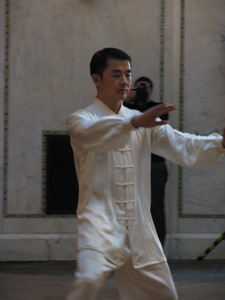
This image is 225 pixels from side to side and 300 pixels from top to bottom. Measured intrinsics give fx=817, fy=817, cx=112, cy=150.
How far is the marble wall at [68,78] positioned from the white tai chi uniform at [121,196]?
3998mm

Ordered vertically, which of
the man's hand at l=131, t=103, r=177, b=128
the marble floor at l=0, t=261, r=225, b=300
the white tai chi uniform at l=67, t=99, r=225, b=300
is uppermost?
the man's hand at l=131, t=103, r=177, b=128

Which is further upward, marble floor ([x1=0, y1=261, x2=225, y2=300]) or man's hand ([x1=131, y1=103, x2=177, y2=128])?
man's hand ([x1=131, y1=103, x2=177, y2=128])

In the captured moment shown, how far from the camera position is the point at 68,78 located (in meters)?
8.42

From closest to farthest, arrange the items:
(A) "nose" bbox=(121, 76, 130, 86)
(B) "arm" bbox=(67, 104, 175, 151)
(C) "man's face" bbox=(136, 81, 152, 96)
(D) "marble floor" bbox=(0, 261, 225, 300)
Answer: (B) "arm" bbox=(67, 104, 175, 151), (A) "nose" bbox=(121, 76, 130, 86), (D) "marble floor" bbox=(0, 261, 225, 300), (C) "man's face" bbox=(136, 81, 152, 96)

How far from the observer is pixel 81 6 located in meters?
8.45

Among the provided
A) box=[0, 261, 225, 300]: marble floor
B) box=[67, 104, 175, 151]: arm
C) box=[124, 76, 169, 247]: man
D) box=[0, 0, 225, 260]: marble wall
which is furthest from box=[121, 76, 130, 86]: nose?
box=[0, 0, 225, 260]: marble wall

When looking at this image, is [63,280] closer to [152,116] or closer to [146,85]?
[146,85]

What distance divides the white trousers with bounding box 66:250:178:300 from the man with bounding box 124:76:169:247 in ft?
10.4

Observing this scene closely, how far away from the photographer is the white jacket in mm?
4141

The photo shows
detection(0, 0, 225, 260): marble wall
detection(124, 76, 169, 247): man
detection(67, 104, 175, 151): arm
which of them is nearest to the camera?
detection(67, 104, 175, 151): arm

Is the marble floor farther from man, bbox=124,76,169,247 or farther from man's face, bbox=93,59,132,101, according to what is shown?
man's face, bbox=93,59,132,101

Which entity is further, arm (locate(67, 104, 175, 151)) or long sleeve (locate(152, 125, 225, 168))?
long sleeve (locate(152, 125, 225, 168))

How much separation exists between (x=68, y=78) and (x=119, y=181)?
13.9 feet

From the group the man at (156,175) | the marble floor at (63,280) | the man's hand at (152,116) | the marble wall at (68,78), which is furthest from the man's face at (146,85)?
the man's hand at (152,116)
